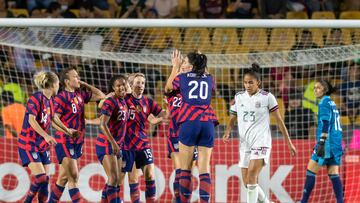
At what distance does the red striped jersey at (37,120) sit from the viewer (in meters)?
12.6

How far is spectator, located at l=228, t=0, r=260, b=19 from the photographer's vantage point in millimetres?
18703

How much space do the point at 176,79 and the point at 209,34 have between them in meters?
5.09

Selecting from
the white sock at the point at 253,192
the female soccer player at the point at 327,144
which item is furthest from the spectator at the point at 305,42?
the white sock at the point at 253,192

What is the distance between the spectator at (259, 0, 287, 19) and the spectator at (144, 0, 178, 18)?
159 centimetres

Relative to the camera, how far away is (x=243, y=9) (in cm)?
1875

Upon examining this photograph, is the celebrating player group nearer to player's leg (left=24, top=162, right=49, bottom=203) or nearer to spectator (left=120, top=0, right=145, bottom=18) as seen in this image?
player's leg (left=24, top=162, right=49, bottom=203)

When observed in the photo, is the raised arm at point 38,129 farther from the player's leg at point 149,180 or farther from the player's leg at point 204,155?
the player's leg at point 204,155

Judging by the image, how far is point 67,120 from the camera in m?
13.0

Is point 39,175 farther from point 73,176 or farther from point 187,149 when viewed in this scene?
point 187,149

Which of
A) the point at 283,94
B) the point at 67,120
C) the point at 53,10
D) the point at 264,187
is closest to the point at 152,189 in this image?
the point at 67,120

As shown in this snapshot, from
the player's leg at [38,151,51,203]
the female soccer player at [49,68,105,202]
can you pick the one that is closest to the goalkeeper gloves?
the female soccer player at [49,68,105,202]

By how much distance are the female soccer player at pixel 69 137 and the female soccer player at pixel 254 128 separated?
80.1 inches

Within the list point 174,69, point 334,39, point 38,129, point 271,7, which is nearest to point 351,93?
point 334,39

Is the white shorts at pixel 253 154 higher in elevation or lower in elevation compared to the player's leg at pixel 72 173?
higher
